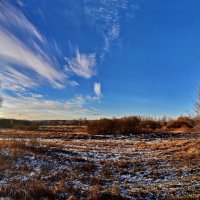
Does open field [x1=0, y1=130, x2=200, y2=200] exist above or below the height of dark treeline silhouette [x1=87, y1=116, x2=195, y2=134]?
below

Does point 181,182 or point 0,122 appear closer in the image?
point 181,182

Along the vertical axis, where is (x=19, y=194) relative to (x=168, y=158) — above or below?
below

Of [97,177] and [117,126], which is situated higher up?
[117,126]

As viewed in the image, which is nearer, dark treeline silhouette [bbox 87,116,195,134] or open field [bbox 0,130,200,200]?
open field [bbox 0,130,200,200]

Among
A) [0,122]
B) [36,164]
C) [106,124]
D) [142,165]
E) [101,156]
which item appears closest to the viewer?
[36,164]

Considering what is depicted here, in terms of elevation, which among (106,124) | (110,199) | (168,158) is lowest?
(110,199)

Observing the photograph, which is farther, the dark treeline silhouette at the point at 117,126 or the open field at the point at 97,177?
the dark treeline silhouette at the point at 117,126

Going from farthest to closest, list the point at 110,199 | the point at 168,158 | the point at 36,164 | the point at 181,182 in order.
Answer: the point at 168,158 → the point at 36,164 → the point at 181,182 → the point at 110,199

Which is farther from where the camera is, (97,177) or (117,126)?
(117,126)

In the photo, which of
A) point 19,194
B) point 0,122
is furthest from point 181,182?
point 0,122

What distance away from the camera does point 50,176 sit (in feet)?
38.0

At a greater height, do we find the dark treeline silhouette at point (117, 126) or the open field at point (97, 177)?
the dark treeline silhouette at point (117, 126)

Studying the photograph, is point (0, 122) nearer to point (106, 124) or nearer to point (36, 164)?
point (106, 124)

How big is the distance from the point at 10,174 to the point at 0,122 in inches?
1771
